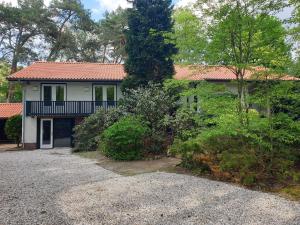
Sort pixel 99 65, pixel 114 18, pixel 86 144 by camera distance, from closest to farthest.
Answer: pixel 86 144 < pixel 99 65 < pixel 114 18

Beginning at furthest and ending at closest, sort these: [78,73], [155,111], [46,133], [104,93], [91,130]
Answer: [78,73] < [104,93] < [46,133] < [91,130] < [155,111]

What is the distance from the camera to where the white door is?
73.2 feet

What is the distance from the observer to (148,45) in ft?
63.3

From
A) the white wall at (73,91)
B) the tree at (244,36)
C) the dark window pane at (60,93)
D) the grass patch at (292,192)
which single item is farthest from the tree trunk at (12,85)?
the grass patch at (292,192)

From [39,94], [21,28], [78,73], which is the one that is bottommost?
[39,94]

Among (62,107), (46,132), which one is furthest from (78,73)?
(46,132)

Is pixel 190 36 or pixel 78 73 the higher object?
pixel 78 73

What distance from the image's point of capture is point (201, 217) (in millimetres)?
5965

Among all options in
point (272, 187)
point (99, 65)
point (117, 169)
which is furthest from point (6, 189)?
point (99, 65)

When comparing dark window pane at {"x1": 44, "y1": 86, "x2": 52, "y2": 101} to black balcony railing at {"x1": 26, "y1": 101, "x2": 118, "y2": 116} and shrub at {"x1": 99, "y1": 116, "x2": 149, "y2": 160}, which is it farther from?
shrub at {"x1": 99, "y1": 116, "x2": 149, "y2": 160}

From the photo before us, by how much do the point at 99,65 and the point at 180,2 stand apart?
17144mm

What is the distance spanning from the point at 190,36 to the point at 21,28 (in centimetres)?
3152

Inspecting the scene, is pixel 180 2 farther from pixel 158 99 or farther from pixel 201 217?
pixel 201 217

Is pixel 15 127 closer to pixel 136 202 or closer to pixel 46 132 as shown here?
pixel 46 132
